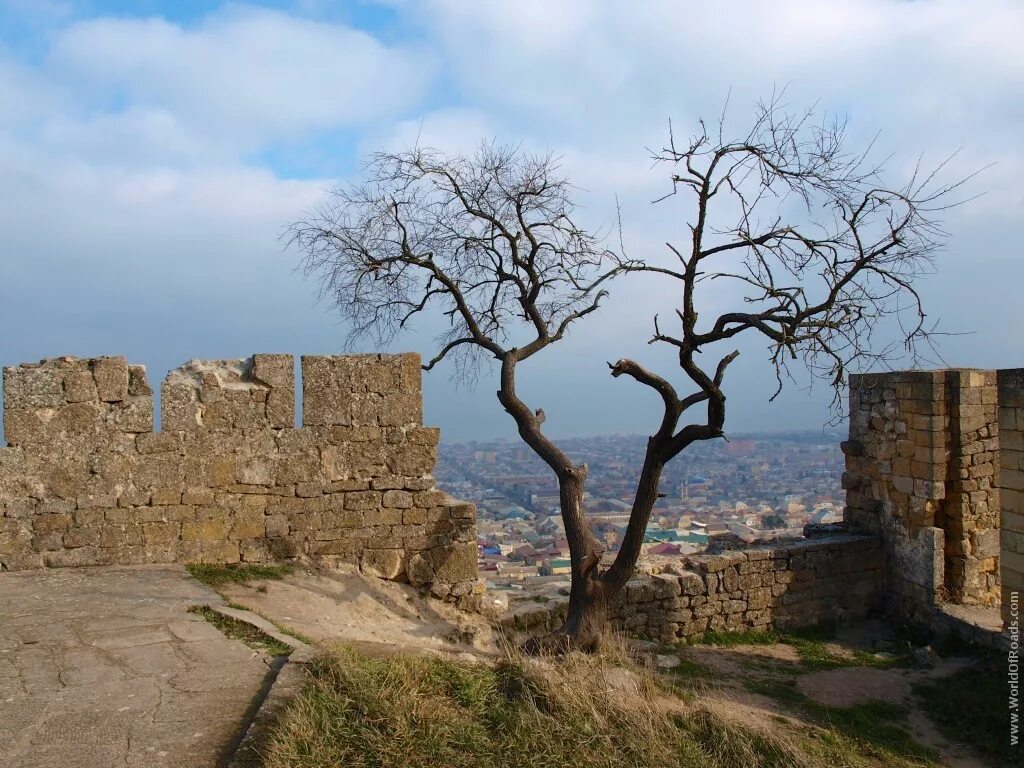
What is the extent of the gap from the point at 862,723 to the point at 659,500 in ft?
49.2

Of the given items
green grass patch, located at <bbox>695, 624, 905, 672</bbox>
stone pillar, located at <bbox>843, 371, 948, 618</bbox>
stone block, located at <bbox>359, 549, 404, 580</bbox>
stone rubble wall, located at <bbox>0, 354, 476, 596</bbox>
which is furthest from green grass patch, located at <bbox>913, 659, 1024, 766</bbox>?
stone block, located at <bbox>359, 549, 404, 580</bbox>

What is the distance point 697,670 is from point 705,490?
19.5 metres

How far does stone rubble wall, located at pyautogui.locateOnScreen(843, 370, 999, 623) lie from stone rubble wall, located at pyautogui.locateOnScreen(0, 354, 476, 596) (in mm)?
6258

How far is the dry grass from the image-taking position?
361 cm

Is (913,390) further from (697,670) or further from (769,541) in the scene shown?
(697,670)

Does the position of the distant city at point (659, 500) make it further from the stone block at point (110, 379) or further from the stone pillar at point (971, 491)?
the stone block at point (110, 379)

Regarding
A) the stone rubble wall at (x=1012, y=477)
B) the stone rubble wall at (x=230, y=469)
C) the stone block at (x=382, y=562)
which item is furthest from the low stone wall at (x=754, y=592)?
the stone rubble wall at (x=1012, y=477)

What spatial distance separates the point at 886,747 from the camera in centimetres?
667

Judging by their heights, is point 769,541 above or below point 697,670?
above

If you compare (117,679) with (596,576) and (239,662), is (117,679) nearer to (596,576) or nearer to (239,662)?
(239,662)

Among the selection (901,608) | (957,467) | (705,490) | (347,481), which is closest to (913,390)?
(957,467)

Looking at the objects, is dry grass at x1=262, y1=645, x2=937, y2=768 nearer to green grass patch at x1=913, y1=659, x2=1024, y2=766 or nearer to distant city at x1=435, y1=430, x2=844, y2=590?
green grass patch at x1=913, y1=659, x2=1024, y2=766

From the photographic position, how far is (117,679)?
173 inches

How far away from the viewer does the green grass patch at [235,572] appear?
23.4ft
